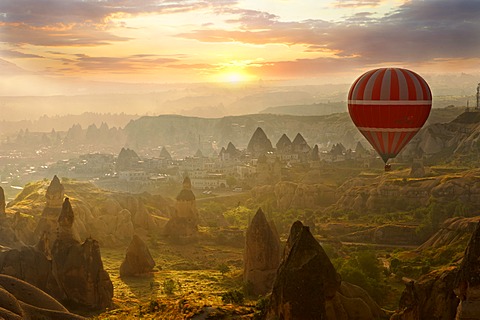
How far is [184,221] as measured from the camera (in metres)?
52.2

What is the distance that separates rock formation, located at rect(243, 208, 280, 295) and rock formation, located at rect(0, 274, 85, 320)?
1126 centimetres

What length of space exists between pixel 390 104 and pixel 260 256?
35.1 ft

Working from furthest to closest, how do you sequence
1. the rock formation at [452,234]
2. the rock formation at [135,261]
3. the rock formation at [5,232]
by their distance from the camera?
the rock formation at [452,234] < the rock formation at [5,232] < the rock formation at [135,261]

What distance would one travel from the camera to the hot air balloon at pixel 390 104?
102ft

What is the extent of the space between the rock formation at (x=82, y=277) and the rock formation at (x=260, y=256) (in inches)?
302

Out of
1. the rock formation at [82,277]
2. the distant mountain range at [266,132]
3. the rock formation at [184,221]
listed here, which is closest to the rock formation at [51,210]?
the rock formation at [184,221]

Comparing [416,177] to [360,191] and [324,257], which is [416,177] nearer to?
[360,191]

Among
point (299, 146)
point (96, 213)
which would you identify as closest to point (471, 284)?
point (96, 213)

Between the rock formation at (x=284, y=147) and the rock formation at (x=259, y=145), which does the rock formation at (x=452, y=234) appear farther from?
the rock formation at (x=259, y=145)

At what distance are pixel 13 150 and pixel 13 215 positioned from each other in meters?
139

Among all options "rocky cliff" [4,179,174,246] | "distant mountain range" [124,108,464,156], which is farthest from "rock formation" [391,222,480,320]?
"distant mountain range" [124,108,464,156]

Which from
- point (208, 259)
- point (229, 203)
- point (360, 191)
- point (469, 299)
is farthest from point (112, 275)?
point (229, 203)

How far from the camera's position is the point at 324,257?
680 inches

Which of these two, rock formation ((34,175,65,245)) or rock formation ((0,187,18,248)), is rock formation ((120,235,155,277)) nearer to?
rock formation ((34,175,65,245))
